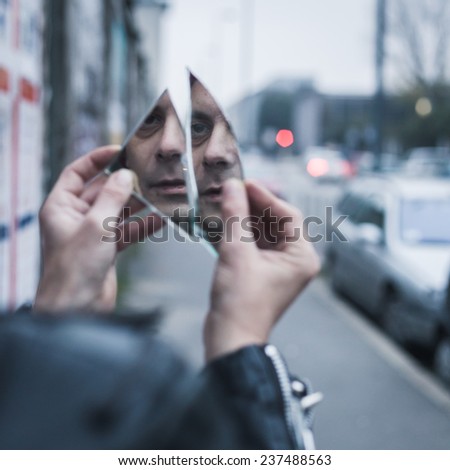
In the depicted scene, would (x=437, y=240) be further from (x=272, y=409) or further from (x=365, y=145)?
(x=365, y=145)

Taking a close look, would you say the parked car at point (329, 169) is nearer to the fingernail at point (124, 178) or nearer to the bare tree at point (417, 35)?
the bare tree at point (417, 35)

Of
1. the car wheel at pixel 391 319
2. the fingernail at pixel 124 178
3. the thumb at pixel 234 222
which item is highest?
the fingernail at pixel 124 178

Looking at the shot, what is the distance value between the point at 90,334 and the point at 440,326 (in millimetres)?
5488

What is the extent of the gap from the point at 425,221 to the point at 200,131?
6633mm

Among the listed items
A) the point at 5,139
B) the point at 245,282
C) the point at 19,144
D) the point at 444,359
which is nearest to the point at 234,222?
the point at 245,282

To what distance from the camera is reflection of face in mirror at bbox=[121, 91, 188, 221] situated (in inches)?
51.2

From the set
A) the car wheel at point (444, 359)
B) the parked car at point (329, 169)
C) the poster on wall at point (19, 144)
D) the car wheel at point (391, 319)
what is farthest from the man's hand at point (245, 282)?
the parked car at point (329, 169)

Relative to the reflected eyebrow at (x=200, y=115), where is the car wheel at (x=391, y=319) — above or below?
below

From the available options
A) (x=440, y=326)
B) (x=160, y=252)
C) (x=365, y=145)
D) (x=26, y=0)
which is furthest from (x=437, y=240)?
(x=365, y=145)

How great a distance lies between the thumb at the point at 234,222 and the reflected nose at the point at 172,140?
0.13 meters

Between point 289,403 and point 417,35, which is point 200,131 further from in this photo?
point 417,35

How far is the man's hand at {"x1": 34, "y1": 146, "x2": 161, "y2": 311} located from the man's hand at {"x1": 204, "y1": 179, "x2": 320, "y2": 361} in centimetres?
20

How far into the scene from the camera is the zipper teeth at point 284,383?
109 centimetres

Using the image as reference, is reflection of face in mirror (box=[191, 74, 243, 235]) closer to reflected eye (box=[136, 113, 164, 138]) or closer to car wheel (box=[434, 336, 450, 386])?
reflected eye (box=[136, 113, 164, 138])
